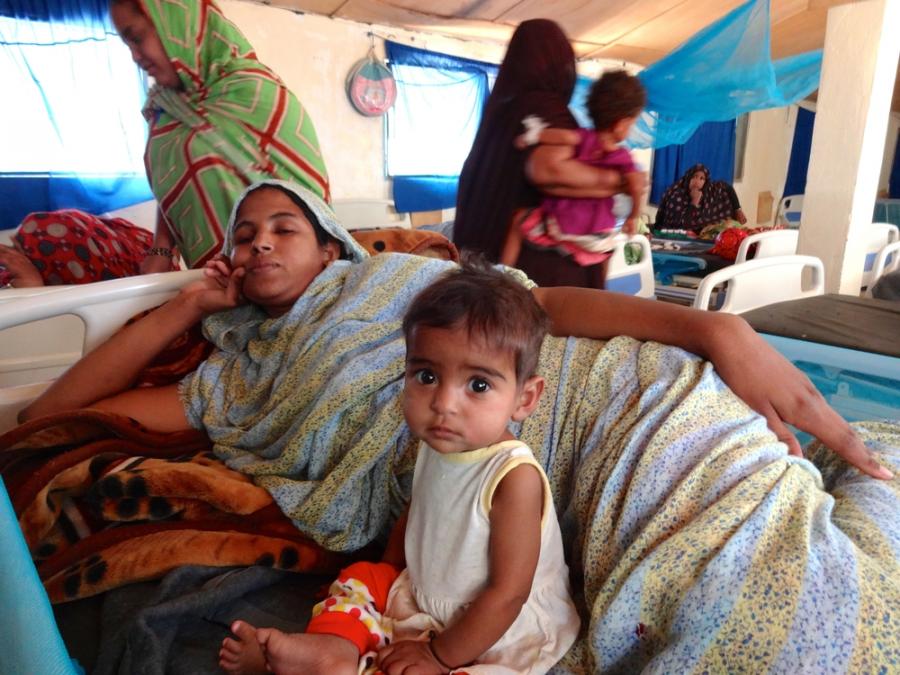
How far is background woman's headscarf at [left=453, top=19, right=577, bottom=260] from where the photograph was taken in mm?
1545

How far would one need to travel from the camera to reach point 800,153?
8195mm

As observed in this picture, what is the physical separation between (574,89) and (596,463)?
44.3 inches

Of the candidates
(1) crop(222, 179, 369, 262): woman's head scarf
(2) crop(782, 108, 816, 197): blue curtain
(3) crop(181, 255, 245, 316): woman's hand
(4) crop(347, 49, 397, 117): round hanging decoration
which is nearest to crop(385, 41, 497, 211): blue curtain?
(4) crop(347, 49, 397, 117): round hanging decoration

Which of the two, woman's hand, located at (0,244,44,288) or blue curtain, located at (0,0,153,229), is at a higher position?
blue curtain, located at (0,0,153,229)

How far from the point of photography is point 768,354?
0.92m

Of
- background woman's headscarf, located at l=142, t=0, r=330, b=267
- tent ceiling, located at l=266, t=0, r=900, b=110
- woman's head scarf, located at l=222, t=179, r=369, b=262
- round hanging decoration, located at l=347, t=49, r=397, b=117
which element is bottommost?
woman's head scarf, located at l=222, t=179, r=369, b=262

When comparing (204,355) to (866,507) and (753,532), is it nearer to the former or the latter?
(753,532)

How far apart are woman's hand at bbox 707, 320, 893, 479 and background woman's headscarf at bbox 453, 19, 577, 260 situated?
85 cm

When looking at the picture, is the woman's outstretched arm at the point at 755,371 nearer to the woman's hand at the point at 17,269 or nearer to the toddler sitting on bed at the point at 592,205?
the toddler sitting on bed at the point at 592,205

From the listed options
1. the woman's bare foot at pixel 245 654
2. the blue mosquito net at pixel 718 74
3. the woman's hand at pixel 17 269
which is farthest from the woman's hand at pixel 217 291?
the blue mosquito net at pixel 718 74

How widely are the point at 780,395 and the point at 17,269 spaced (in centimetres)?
218

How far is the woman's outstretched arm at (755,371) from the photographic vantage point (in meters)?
0.88

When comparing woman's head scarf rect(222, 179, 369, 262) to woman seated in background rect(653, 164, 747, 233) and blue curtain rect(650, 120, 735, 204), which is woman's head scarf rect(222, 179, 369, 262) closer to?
woman seated in background rect(653, 164, 747, 233)

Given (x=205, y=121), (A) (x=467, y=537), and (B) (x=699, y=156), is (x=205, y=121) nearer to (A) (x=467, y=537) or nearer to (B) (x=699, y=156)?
(A) (x=467, y=537)
